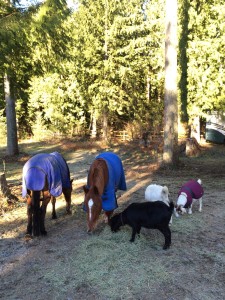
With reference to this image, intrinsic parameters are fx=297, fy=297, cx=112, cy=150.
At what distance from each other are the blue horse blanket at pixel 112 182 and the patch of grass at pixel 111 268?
2.49 ft

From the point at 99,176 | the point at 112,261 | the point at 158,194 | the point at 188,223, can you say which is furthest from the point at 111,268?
the point at 188,223

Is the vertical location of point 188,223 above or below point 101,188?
below

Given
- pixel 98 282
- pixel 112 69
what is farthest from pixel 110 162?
pixel 112 69

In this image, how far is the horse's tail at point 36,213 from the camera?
227 inches

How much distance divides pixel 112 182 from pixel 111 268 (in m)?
2.04

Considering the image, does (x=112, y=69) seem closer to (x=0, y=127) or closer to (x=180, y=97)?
(x=180, y=97)

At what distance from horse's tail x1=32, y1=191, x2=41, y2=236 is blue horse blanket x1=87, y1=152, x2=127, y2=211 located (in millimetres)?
1317

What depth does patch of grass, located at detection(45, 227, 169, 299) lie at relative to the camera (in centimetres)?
Answer: 421

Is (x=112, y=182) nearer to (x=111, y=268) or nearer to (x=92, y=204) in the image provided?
(x=92, y=204)

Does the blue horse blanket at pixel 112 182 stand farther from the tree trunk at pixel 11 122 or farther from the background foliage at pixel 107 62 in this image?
the tree trunk at pixel 11 122

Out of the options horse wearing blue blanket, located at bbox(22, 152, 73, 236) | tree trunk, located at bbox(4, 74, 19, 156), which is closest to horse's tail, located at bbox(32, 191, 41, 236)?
horse wearing blue blanket, located at bbox(22, 152, 73, 236)

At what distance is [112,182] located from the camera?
20.8 ft

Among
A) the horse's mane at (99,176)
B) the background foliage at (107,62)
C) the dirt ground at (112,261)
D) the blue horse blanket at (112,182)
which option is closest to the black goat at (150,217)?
the dirt ground at (112,261)

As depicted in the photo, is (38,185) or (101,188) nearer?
(38,185)
